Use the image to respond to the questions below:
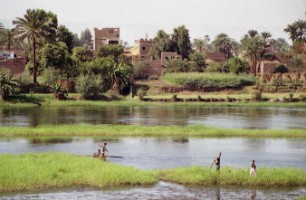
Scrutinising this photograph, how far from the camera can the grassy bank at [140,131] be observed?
164 feet

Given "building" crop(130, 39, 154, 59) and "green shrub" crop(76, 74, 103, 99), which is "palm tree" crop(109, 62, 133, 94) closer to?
"green shrub" crop(76, 74, 103, 99)

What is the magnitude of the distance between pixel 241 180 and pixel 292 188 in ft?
9.74

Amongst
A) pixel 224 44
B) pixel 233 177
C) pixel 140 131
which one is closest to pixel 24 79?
pixel 140 131

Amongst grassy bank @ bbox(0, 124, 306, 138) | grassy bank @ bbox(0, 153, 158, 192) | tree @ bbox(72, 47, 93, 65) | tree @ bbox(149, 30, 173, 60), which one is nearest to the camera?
grassy bank @ bbox(0, 153, 158, 192)

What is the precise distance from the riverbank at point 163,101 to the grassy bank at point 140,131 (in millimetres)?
27121

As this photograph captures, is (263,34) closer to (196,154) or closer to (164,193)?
(196,154)

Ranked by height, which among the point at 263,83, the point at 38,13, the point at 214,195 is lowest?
the point at 214,195

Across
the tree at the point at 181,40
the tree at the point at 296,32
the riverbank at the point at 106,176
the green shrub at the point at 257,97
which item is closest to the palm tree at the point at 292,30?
the tree at the point at 296,32

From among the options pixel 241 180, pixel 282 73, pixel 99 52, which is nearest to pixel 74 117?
pixel 241 180

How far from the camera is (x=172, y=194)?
29.1 meters

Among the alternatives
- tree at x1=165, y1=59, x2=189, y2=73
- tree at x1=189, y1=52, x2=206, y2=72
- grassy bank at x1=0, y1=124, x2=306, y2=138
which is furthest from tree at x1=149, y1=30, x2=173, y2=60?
grassy bank at x1=0, y1=124, x2=306, y2=138

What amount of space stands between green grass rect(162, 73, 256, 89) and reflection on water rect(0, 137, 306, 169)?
4882 centimetres

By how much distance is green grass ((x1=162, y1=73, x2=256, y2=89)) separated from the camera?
9975 centimetres

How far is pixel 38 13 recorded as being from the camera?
275ft
